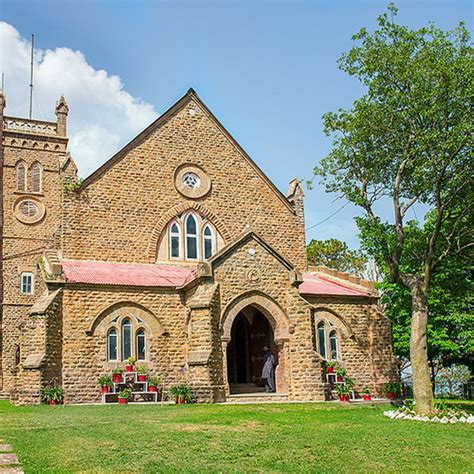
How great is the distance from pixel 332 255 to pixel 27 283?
79.2 ft

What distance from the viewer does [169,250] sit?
30.0 m

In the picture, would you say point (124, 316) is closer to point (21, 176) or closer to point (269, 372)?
point (269, 372)

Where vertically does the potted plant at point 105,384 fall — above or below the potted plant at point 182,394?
above

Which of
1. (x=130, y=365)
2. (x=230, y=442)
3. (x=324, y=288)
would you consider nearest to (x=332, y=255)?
(x=324, y=288)

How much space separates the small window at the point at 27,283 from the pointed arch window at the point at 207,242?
1801 centimetres

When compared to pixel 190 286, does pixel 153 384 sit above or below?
below

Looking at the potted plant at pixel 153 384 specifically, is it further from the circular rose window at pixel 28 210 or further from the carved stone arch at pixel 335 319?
the circular rose window at pixel 28 210

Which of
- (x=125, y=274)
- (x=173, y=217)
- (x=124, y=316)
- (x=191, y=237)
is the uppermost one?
(x=173, y=217)

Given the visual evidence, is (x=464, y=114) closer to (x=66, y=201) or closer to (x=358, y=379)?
(x=358, y=379)

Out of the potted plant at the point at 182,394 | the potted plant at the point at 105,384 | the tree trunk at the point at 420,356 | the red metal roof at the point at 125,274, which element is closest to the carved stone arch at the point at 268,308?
the red metal roof at the point at 125,274

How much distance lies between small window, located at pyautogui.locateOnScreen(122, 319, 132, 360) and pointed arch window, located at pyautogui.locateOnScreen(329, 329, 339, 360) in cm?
890

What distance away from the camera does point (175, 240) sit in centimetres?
A: 3031

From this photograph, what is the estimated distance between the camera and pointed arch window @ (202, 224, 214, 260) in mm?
30922

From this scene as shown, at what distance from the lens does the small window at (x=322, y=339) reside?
28.2 m
